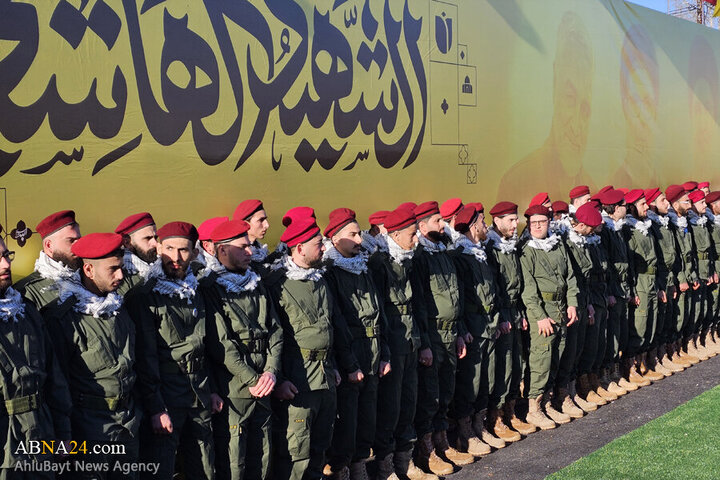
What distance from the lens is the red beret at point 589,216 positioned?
282 inches

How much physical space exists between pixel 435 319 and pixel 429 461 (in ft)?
3.44

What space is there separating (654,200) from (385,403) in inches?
204

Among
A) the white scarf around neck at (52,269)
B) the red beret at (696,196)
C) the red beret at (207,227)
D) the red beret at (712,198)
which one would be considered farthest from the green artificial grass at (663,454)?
the red beret at (712,198)

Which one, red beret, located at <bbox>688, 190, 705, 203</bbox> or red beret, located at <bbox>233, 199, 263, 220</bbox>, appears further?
red beret, located at <bbox>688, 190, 705, 203</bbox>

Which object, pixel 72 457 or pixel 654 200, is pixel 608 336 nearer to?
pixel 654 200

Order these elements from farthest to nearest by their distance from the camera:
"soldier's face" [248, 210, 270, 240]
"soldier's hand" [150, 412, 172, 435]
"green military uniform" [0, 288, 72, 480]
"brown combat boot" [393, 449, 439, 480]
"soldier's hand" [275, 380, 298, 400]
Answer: "brown combat boot" [393, 449, 439, 480], "soldier's face" [248, 210, 270, 240], "soldier's hand" [275, 380, 298, 400], "soldier's hand" [150, 412, 172, 435], "green military uniform" [0, 288, 72, 480]

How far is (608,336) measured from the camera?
26.0 feet

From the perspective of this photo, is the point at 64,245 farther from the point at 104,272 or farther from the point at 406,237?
the point at 406,237

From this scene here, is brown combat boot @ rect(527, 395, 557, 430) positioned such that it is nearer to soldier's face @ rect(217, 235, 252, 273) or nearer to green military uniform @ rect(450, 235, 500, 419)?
green military uniform @ rect(450, 235, 500, 419)

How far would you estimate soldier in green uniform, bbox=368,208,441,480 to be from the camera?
547cm

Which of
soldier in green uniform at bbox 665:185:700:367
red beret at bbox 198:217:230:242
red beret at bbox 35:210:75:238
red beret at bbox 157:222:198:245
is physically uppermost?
red beret at bbox 35:210:75:238

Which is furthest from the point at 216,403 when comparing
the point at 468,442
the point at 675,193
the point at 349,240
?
the point at 675,193

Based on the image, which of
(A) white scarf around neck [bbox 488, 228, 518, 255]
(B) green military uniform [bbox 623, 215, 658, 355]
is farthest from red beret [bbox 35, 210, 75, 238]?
(B) green military uniform [bbox 623, 215, 658, 355]

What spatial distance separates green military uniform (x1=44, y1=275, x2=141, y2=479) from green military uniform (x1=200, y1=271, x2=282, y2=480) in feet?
2.18
